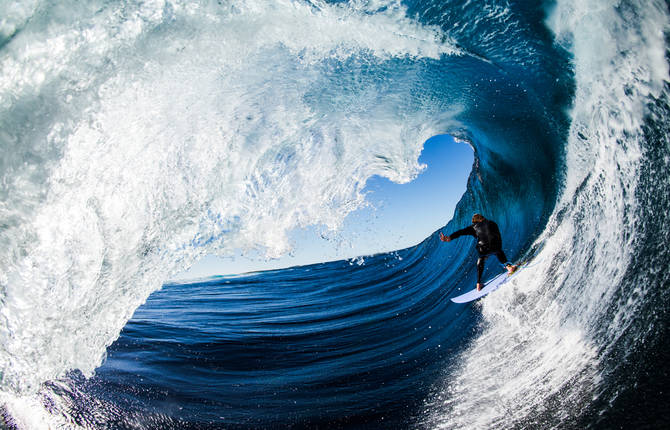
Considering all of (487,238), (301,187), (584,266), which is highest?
(301,187)

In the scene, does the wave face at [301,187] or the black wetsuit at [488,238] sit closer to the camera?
the wave face at [301,187]

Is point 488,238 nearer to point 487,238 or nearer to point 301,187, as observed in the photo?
point 487,238

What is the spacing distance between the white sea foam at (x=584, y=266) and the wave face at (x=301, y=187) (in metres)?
0.02

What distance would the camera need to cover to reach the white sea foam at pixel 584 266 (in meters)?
2.83

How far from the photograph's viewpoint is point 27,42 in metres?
2.40

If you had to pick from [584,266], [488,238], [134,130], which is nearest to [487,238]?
[488,238]

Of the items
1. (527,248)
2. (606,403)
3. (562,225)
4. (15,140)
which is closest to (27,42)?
(15,140)

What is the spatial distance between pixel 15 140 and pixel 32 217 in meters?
0.62

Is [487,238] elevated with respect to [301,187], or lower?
lower

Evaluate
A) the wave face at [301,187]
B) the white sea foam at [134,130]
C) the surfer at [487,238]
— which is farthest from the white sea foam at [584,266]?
the white sea foam at [134,130]

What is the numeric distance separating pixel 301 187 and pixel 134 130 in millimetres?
2676

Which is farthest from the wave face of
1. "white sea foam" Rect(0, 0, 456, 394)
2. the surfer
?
the surfer

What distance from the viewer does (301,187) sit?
18.0 feet

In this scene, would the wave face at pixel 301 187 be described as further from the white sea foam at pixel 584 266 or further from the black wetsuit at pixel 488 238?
the black wetsuit at pixel 488 238
